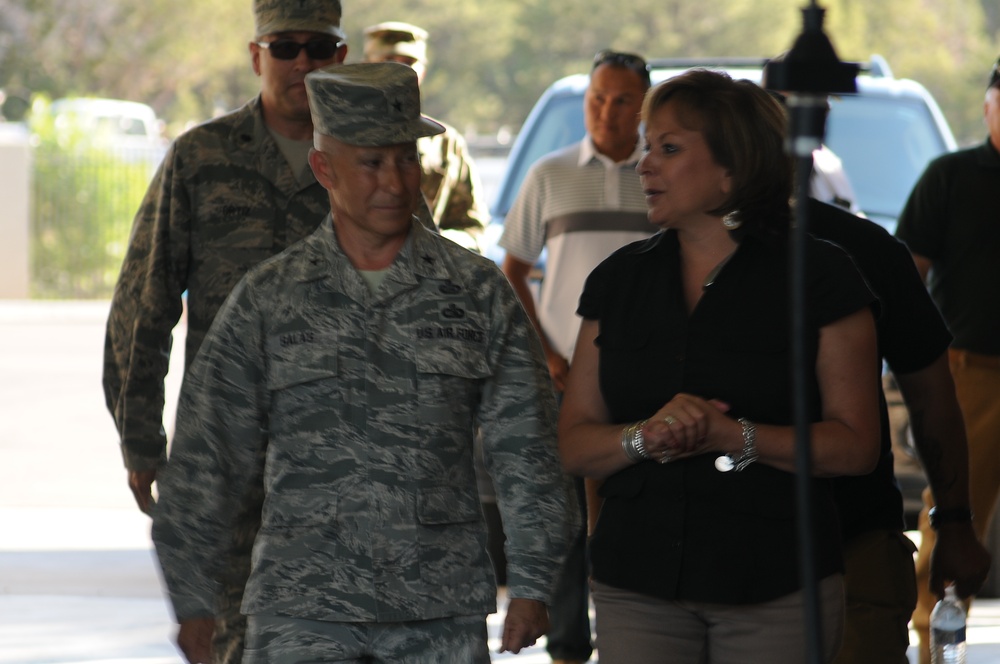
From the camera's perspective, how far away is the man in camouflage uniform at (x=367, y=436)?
316 centimetres

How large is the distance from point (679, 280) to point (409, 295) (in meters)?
0.53

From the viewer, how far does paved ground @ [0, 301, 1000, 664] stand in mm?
6656

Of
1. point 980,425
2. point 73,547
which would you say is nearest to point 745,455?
point 980,425

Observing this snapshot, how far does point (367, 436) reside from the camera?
3195mm

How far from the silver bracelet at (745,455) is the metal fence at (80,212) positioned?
21.2 metres

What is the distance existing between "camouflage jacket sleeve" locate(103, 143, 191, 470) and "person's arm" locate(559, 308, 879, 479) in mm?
1608

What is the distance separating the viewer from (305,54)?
4586mm

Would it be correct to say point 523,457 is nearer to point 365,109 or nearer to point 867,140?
point 365,109

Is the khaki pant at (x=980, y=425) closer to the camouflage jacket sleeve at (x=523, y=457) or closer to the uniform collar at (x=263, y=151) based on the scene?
the uniform collar at (x=263, y=151)

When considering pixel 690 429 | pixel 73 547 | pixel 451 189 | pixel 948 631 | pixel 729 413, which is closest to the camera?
pixel 690 429

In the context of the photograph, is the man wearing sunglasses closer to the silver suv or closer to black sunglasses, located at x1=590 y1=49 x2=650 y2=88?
black sunglasses, located at x1=590 y1=49 x2=650 y2=88

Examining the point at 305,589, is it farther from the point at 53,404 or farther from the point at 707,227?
the point at 53,404

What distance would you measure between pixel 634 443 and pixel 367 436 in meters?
0.50

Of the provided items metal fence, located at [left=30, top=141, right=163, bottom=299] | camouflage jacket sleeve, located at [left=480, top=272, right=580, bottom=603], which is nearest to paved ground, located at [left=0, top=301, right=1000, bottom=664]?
camouflage jacket sleeve, located at [left=480, top=272, right=580, bottom=603]
